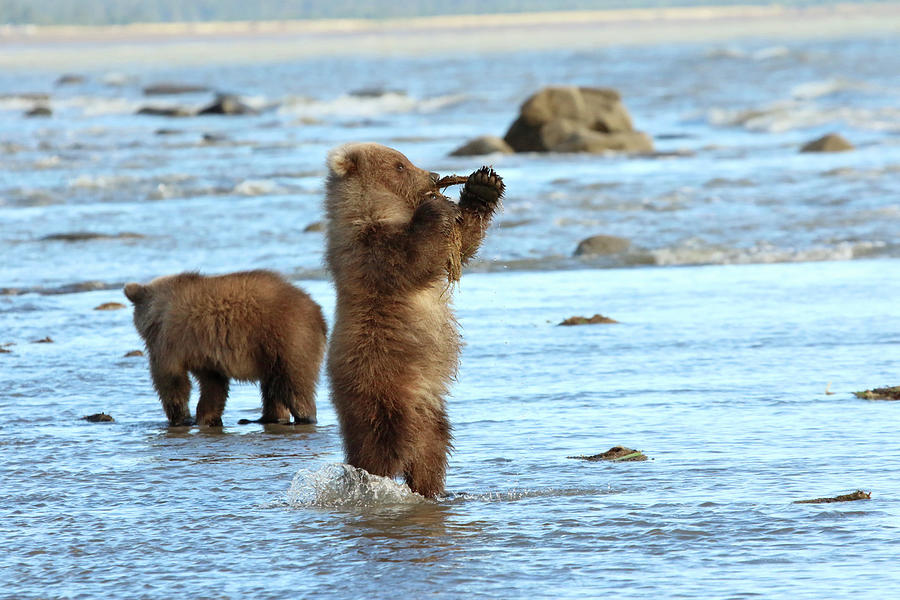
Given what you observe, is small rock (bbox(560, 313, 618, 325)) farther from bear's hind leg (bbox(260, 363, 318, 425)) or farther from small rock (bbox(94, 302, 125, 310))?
small rock (bbox(94, 302, 125, 310))

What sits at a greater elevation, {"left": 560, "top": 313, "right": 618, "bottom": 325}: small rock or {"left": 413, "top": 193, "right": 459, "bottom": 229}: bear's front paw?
{"left": 413, "top": 193, "right": 459, "bottom": 229}: bear's front paw

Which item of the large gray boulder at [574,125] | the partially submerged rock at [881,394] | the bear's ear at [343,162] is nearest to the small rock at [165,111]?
the large gray boulder at [574,125]

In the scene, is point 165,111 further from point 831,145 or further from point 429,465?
point 429,465

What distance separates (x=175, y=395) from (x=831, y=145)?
1795 centimetres

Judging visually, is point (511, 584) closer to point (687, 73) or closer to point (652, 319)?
point (652, 319)

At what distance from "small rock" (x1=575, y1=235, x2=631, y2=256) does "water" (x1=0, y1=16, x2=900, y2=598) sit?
6.7 inches

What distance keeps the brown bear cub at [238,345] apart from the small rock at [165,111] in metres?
37.8

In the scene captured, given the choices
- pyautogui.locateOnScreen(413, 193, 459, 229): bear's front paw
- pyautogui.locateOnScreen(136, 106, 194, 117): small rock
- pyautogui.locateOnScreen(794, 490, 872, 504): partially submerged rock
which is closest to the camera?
pyautogui.locateOnScreen(794, 490, 872, 504): partially submerged rock

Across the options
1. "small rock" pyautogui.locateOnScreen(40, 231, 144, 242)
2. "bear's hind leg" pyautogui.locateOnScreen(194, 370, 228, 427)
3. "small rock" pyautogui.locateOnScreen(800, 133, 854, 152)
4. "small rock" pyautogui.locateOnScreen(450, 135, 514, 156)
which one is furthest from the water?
"small rock" pyautogui.locateOnScreen(450, 135, 514, 156)

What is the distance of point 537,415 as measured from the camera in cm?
795

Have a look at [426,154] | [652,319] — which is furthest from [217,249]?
[426,154]

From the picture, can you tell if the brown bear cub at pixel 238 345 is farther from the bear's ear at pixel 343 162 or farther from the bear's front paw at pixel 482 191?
the bear's front paw at pixel 482 191

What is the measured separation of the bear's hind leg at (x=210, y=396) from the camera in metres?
8.55

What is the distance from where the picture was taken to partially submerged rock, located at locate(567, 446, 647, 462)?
6.84m
